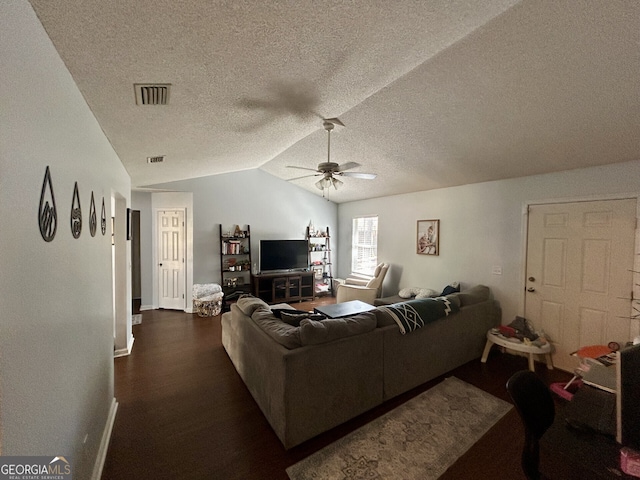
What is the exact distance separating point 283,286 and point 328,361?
3865 millimetres

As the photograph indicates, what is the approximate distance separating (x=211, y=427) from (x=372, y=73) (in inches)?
121

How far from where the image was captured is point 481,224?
13.1ft

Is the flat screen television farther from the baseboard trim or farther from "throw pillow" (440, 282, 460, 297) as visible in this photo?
the baseboard trim

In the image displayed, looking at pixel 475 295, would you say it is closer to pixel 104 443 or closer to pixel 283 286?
pixel 283 286

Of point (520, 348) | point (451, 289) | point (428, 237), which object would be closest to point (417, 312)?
point (520, 348)

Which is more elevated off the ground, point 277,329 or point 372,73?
point 372,73

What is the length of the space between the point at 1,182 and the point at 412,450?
102 inches

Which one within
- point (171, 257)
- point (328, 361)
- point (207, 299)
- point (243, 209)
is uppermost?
point (243, 209)

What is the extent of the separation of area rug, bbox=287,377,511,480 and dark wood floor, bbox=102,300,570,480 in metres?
0.08

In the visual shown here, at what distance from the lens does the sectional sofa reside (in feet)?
6.40

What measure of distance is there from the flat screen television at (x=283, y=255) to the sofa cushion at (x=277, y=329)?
318 cm

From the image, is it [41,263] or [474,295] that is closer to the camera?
[41,263]

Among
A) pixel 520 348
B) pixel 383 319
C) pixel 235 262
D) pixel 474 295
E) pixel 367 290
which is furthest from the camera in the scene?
pixel 235 262

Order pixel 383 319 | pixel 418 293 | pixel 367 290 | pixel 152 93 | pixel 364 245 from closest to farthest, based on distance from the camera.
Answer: pixel 152 93, pixel 383 319, pixel 418 293, pixel 367 290, pixel 364 245
